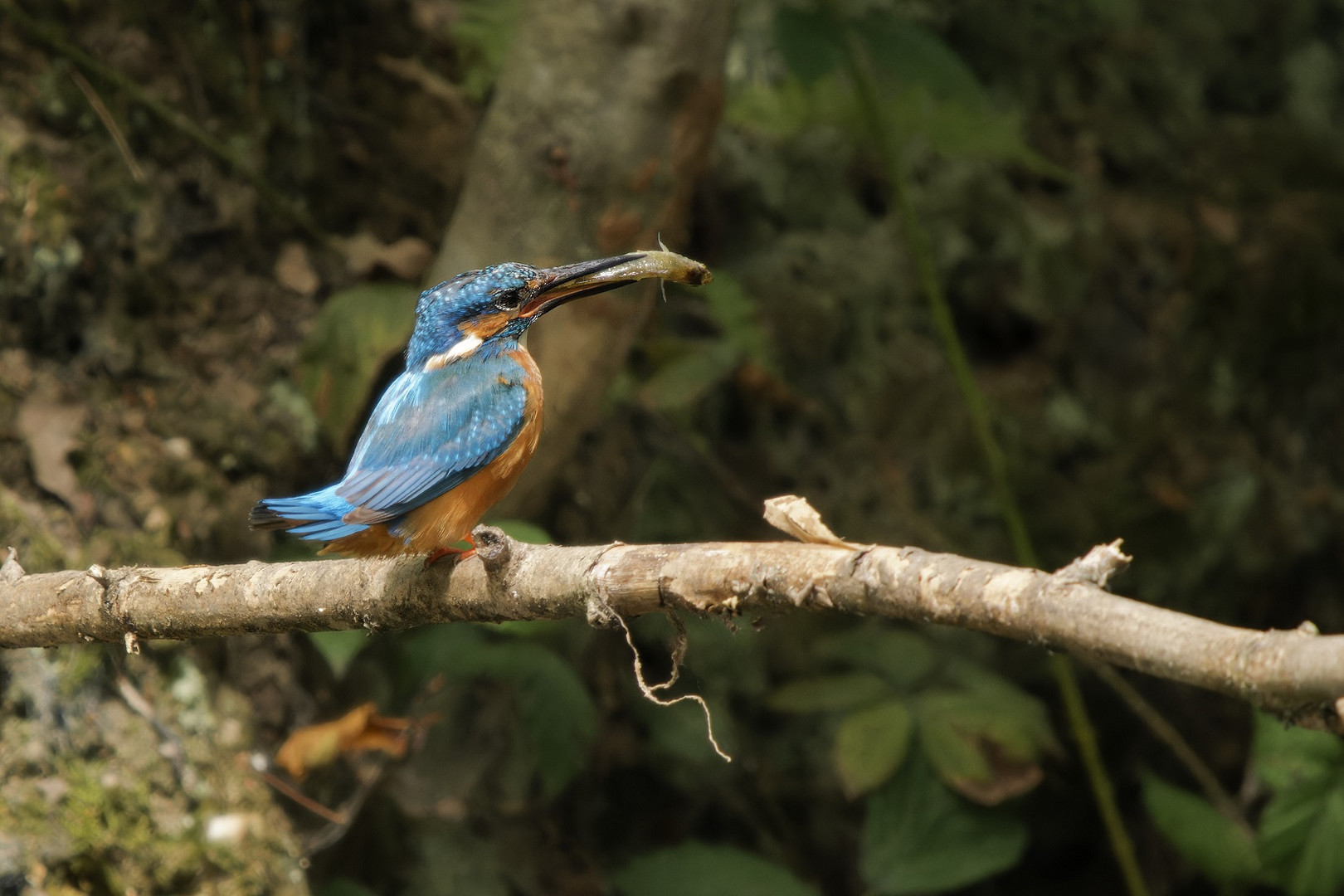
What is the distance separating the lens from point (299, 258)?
4.39 m

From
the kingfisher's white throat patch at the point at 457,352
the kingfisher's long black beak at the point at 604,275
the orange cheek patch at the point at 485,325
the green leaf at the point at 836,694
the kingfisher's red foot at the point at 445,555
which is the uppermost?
the kingfisher's long black beak at the point at 604,275

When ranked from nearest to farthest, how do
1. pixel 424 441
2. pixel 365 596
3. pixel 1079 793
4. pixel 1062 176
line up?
pixel 365 596 → pixel 424 441 → pixel 1062 176 → pixel 1079 793

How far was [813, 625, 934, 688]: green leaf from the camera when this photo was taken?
391 centimetres

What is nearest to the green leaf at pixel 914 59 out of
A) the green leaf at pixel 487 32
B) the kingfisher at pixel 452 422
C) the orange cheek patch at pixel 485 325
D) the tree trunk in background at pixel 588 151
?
the tree trunk in background at pixel 588 151

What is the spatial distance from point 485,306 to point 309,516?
2.39ft

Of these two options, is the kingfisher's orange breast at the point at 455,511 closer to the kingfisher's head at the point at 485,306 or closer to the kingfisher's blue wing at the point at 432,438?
the kingfisher's blue wing at the point at 432,438

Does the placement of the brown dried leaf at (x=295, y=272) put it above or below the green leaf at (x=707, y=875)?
above

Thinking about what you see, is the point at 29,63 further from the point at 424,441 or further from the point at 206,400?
the point at 424,441

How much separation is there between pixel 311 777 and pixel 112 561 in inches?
37.1

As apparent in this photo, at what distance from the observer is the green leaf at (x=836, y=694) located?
148 inches

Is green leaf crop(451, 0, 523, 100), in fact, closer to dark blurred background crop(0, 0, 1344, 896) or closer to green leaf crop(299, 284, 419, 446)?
dark blurred background crop(0, 0, 1344, 896)

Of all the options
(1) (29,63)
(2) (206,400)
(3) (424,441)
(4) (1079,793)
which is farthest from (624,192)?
(4) (1079,793)

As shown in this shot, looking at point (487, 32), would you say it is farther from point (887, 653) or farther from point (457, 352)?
point (887, 653)

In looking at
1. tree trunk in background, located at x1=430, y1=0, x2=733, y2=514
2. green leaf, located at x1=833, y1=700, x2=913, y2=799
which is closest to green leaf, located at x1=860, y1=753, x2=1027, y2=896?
green leaf, located at x1=833, y1=700, x2=913, y2=799
